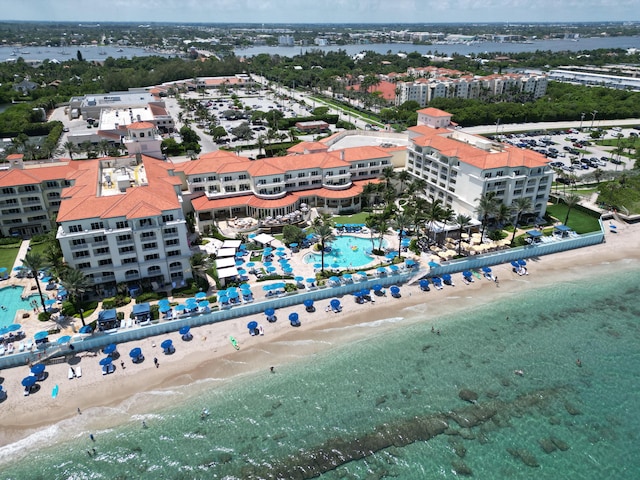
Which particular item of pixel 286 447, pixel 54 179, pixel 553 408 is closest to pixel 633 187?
pixel 553 408

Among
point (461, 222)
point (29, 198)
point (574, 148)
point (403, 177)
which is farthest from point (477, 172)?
point (29, 198)

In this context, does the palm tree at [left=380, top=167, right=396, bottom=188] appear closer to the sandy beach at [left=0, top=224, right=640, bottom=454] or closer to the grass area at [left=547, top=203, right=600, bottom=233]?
the sandy beach at [left=0, top=224, right=640, bottom=454]

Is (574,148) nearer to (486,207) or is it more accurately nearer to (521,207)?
(521,207)

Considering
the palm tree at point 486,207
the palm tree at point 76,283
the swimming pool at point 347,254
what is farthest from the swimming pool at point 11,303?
the palm tree at point 486,207

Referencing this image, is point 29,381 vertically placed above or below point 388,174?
below

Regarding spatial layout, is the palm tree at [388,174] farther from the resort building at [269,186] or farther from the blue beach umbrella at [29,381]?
the blue beach umbrella at [29,381]

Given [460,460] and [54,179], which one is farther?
[54,179]

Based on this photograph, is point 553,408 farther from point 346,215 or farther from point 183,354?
point 346,215
